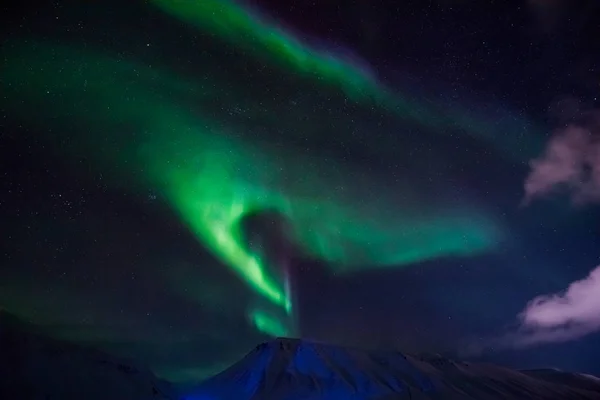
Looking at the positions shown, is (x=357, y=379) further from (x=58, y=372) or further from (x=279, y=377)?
(x=58, y=372)

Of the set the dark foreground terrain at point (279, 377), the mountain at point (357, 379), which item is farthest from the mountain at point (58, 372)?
the mountain at point (357, 379)

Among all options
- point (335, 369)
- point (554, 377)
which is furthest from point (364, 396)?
point (554, 377)

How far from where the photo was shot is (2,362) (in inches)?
3187

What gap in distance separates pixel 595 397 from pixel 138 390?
455ft

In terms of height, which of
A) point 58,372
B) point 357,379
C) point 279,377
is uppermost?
point 357,379

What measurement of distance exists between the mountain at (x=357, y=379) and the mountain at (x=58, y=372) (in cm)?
1763

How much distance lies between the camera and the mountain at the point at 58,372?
7946 cm

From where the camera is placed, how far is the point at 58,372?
93062mm

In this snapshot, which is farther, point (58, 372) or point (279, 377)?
point (279, 377)

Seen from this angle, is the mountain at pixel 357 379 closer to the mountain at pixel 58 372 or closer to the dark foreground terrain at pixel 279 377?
the dark foreground terrain at pixel 279 377

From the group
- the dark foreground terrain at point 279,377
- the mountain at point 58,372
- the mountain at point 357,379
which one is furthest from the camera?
the mountain at point 357,379

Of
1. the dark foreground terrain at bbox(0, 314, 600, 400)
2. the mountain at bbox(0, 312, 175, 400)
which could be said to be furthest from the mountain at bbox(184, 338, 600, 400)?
the mountain at bbox(0, 312, 175, 400)

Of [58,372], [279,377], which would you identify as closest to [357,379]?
[279,377]

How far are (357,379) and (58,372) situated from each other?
7452 cm
